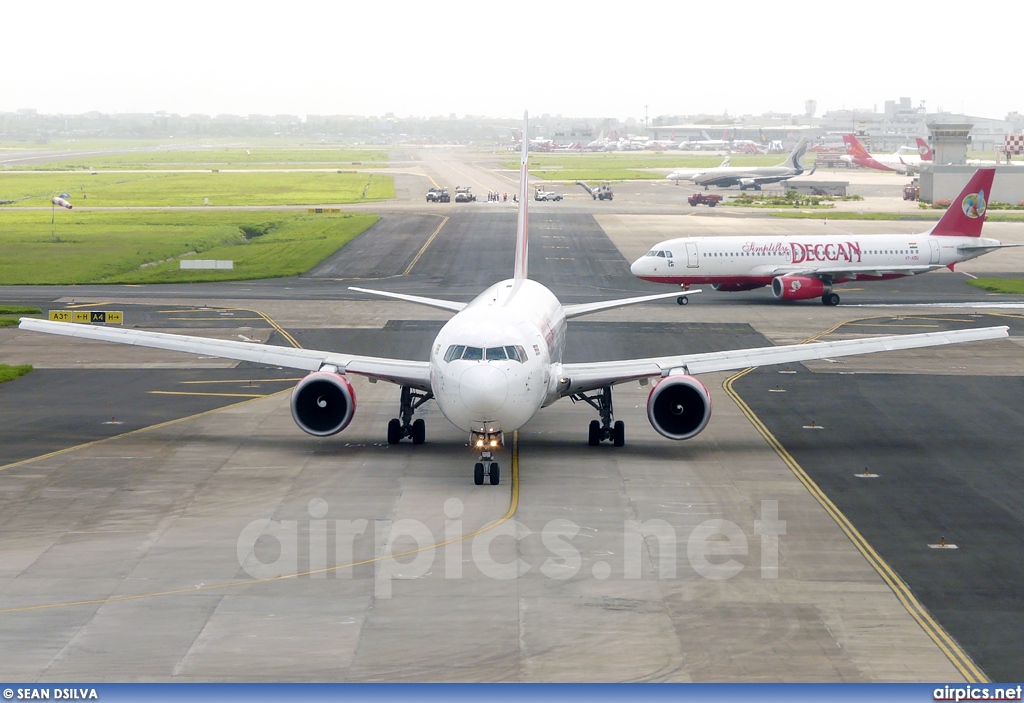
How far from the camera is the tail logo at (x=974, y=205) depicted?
7206cm

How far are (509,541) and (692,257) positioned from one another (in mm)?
46150

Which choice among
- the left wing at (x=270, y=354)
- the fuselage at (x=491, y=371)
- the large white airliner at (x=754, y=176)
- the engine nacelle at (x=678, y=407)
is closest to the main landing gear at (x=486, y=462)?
the fuselage at (x=491, y=371)

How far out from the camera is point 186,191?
168125 mm

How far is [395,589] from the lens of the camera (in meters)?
22.5

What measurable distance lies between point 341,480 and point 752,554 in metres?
11.3

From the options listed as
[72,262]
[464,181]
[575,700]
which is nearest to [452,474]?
[575,700]

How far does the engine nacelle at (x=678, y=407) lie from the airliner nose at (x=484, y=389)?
17.8 ft

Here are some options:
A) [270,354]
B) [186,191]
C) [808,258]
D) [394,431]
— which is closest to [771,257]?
[808,258]

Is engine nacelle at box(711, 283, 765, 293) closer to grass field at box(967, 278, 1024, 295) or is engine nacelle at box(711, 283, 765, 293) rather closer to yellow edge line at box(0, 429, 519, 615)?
grass field at box(967, 278, 1024, 295)

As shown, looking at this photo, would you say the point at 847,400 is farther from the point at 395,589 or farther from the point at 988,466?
the point at 395,589

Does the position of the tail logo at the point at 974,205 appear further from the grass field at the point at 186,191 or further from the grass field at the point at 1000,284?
the grass field at the point at 186,191

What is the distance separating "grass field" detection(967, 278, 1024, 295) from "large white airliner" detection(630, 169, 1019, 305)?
3.62 m

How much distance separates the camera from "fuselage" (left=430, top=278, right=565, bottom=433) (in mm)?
28625

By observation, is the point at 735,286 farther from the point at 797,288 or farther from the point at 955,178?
the point at 955,178
